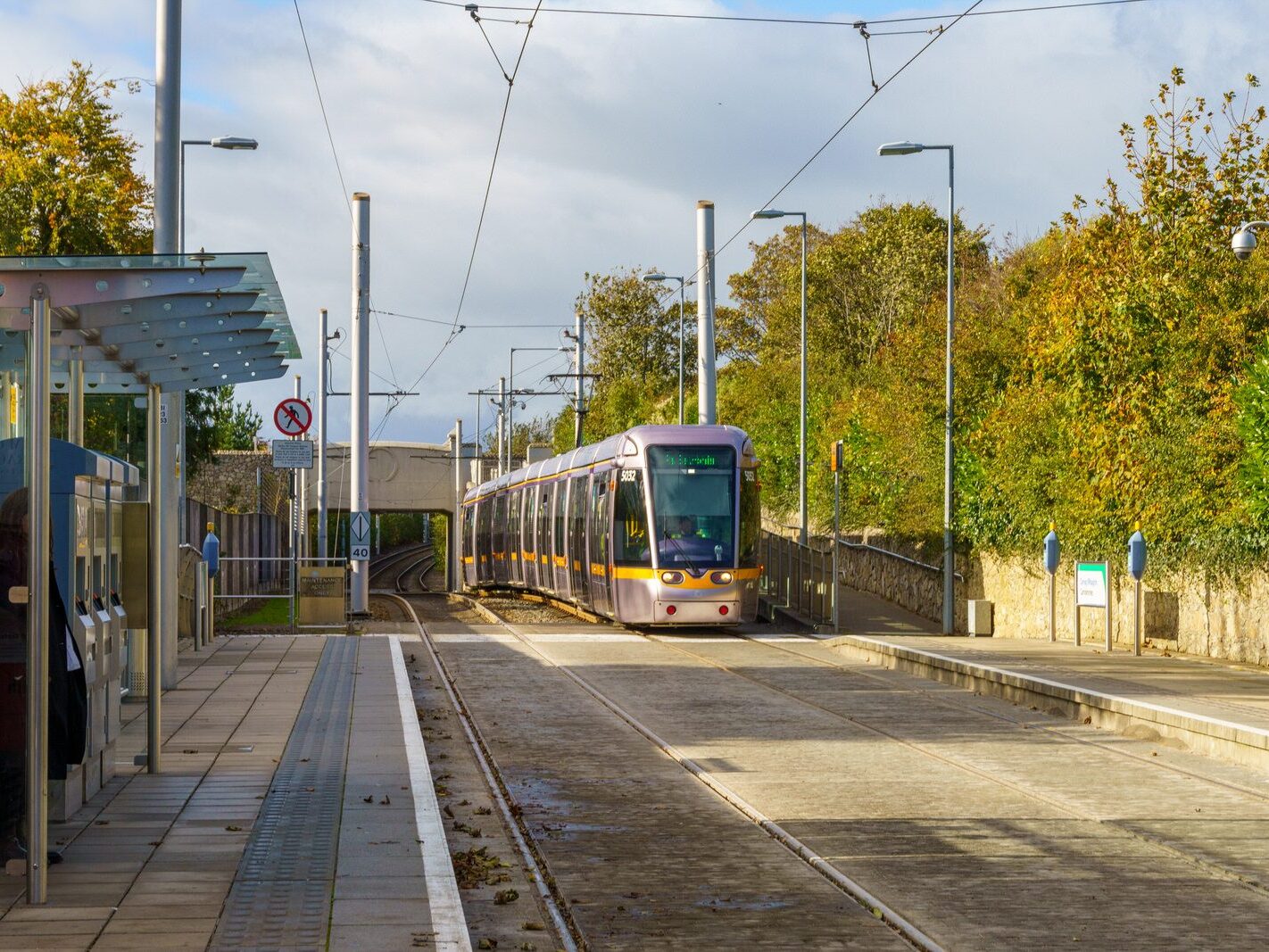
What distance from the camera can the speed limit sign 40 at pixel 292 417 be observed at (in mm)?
28297

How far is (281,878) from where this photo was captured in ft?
26.3

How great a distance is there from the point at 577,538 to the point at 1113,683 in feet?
50.5

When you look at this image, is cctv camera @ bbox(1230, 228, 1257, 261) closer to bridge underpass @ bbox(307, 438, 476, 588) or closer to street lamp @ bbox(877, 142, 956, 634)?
street lamp @ bbox(877, 142, 956, 634)

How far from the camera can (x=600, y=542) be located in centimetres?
3020

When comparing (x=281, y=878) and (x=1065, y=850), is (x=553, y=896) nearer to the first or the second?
(x=281, y=878)

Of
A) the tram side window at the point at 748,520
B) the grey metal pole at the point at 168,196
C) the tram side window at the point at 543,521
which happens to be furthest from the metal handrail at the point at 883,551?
the grey metal pole at the point at 168,196

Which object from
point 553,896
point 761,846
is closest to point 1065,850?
point 761,846

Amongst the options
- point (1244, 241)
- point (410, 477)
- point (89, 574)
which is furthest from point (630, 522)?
point (410, 477)

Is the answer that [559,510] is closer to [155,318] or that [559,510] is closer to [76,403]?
[76,403]

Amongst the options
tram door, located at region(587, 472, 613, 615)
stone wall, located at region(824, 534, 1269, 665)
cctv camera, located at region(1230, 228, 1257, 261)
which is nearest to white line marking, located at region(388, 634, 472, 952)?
cctv camera, located at region(1230, 228, 1257, 261)

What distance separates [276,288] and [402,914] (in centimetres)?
444

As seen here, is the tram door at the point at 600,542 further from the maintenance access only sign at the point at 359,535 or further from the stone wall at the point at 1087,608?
the stone wall at the point at 1087,608

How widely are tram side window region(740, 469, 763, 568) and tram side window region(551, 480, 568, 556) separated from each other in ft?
23.0

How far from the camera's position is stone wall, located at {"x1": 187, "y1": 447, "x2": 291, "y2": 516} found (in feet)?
228
